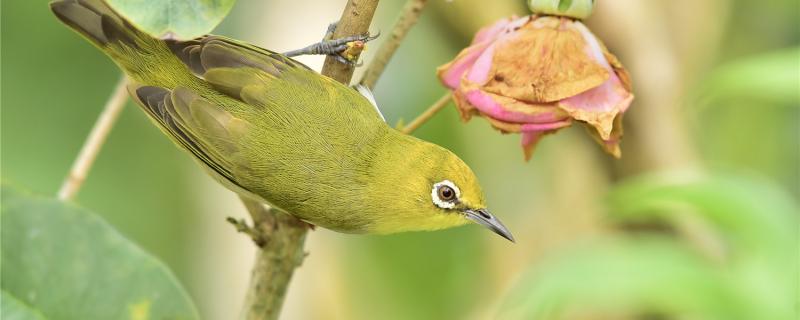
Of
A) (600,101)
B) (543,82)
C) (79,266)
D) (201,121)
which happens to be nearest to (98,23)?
(201,121)

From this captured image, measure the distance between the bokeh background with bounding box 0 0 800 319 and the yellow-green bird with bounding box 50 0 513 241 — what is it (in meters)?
1.84

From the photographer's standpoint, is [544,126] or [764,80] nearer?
[544,126]

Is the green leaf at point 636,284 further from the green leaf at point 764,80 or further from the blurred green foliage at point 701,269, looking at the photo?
the green leaf at point 764,80

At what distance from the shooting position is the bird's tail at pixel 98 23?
288 centimetres

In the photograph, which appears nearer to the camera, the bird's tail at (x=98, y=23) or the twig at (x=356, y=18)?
the twig at (x=356, y=18)

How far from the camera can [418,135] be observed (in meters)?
5.24

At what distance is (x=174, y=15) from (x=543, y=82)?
0.81 metres

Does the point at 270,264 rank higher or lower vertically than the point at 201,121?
lower

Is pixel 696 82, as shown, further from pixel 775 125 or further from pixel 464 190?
pixel 464 190

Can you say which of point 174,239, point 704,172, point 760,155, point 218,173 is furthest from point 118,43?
point 760,155

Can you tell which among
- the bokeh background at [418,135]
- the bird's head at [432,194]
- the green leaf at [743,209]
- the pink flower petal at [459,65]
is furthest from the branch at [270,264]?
the bokeh background at [418,135]

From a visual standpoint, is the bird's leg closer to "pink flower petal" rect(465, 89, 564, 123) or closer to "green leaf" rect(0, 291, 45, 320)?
"pink flower petal" rect(465, 89, 564, 123)

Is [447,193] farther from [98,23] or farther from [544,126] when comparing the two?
[98,23]

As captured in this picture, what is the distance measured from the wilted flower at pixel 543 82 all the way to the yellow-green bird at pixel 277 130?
0.74 meters
